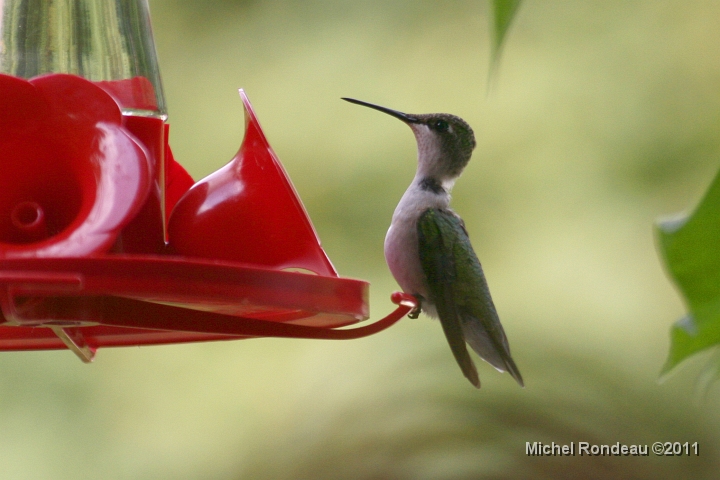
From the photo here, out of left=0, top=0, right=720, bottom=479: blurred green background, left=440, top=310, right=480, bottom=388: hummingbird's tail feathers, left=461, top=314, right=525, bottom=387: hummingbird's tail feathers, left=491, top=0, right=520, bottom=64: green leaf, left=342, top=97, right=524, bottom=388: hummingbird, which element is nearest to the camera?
left=491, top=0, right=520, bottom=64: green leaf

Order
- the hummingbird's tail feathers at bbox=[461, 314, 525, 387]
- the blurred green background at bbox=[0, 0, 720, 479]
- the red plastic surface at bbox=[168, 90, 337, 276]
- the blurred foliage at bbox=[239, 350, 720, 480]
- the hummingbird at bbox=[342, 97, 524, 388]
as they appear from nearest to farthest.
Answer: the red plastic surface at bbox=[168, 90, 337, 276] → the hummingbird at bbox=[342, 97, 524, 388] → the hummingbird's tail feathers at bbox=[461, 314, 525, 387] → the blurred foliage at bbox=[239, 350, 720, 480] → the blurred green background at bbox=[0, 0, 720, 479]

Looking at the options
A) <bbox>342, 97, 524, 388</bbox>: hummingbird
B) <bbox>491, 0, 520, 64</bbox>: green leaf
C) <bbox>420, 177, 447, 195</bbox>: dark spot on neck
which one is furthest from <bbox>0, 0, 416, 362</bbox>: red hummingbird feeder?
<bbox>420, 177, 447, 195</bbox>: dark spot on neck

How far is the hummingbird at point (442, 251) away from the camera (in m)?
3.74

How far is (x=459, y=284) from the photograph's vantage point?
3965mm

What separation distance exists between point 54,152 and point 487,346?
259 centimetres

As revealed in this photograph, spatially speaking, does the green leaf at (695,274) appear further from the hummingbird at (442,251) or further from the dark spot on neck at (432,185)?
the dark spot on neck at (432,185)

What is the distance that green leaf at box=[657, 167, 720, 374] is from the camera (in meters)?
0.86

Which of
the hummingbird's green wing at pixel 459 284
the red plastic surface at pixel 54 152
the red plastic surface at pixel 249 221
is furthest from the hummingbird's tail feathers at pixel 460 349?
the red plastic surface at pixel 54 152

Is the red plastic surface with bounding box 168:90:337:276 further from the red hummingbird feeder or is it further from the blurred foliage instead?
the blurred foliage

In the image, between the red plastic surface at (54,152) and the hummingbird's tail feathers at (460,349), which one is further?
the hummingbird's tail feathers at (460,349)

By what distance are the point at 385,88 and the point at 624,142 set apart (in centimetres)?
172

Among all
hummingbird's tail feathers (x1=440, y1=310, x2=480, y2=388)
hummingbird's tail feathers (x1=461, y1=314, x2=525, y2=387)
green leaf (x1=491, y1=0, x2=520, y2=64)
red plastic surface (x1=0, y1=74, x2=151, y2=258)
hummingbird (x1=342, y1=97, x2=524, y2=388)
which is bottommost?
hummingbird's tail feathers (x1=461, y1=314, x2=525, y2=387)

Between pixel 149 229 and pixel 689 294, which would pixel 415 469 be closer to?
pixel 149 229

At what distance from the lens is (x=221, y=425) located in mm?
5363
